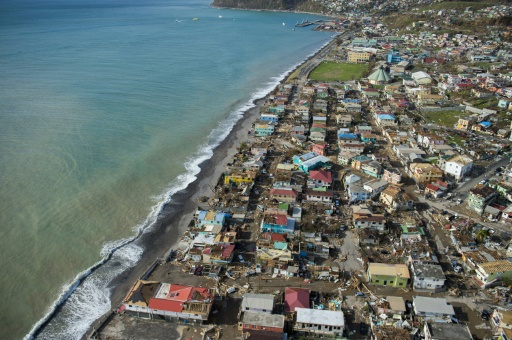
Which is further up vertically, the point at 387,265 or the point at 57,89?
the point at 57,89

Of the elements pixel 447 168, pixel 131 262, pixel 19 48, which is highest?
pixel 19 48

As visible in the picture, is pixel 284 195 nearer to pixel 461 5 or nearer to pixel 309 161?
pixel 309 161

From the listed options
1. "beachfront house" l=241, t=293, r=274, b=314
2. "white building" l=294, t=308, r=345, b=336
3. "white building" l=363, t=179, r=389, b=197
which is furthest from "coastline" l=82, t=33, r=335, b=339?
"white building" l=363, t=179, r=389, b=197

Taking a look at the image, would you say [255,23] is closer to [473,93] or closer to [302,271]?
[473,93]

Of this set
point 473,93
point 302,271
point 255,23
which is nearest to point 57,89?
point 302,271

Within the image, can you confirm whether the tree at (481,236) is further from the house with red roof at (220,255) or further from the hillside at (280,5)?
the hillside at (280,5)

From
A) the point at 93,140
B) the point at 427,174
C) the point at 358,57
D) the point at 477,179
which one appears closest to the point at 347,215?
the point at 427,174
